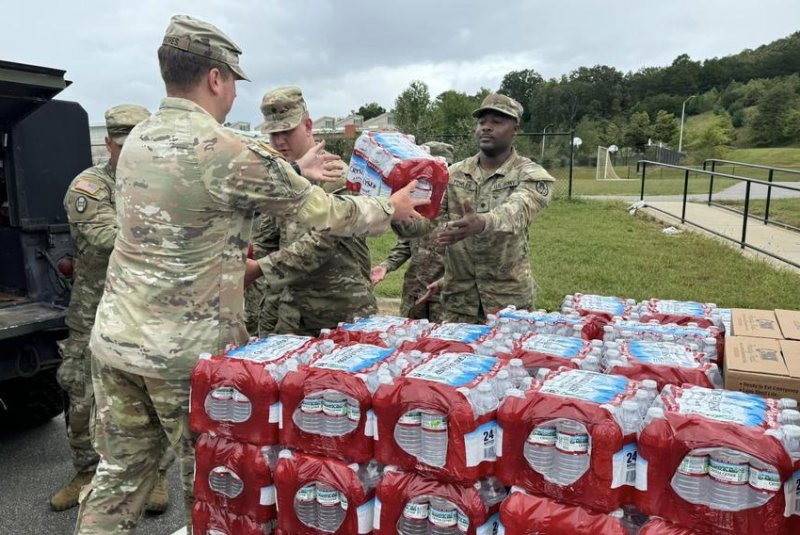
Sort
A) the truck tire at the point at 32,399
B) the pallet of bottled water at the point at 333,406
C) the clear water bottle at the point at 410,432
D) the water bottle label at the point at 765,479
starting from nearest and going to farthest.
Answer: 1. the water bottle label at the point at 765,479
2. the clear water bottle at the point at 410,432
3. the pallet of bottled water at the point at 333,406
4. the truck tire at the point at 32,399

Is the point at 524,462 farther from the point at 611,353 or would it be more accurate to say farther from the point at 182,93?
the point at 182,93

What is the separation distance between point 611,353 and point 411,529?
0.90 meters

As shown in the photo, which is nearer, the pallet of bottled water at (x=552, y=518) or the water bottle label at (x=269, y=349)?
the pallet of bottled water at (x=552, y=518)

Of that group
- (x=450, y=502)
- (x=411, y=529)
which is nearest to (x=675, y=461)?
(x=450, y=502)

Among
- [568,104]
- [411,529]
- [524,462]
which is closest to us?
[524,462]

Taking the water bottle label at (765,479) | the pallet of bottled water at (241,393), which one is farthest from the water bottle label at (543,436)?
the pallet of bottled water at (241,393)

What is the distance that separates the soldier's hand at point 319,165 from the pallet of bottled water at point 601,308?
49.0 inches

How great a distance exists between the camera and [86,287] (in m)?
3.41

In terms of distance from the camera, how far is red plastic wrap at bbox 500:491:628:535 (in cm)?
154

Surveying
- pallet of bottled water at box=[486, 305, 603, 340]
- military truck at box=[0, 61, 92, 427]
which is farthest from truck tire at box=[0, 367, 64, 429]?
pallet of bottled water at box=[486, 305, 603, 340]

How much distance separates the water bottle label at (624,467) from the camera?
154 centimetres

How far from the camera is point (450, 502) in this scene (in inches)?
68.0

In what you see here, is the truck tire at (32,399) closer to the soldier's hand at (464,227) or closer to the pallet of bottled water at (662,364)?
the soldier's hand at (464,227)

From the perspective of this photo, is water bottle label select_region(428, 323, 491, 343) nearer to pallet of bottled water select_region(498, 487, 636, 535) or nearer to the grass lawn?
pallet of bottled water select_region(498, 487, 636, 535)
